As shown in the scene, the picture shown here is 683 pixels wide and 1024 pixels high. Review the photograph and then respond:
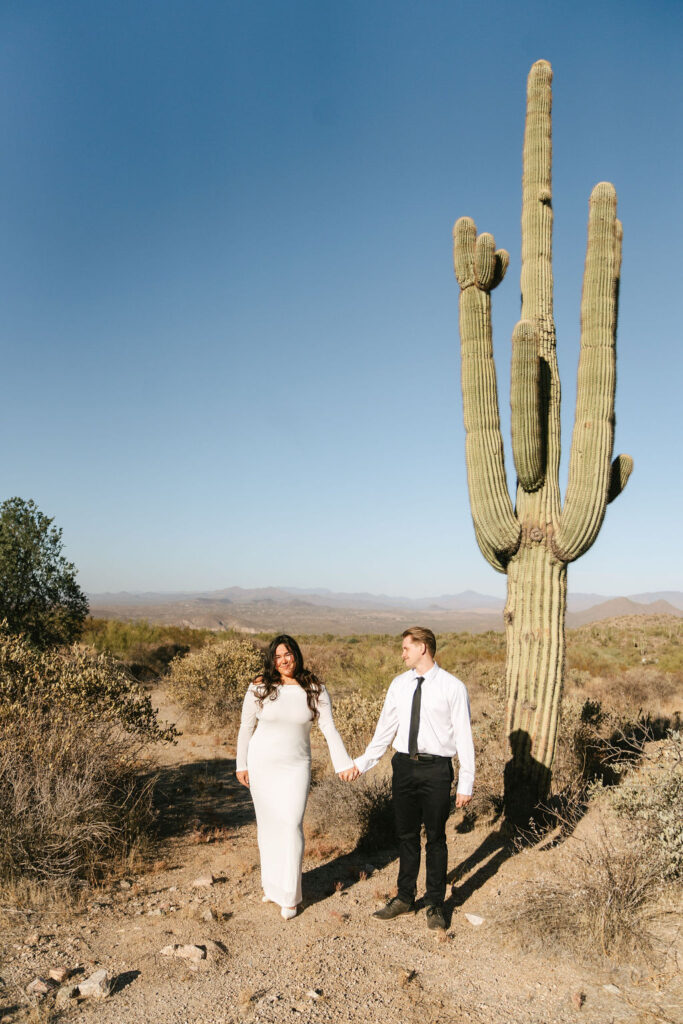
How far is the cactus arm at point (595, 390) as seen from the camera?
579 centimetres

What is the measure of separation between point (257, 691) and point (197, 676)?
308 inches

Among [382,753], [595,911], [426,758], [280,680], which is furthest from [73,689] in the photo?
[595,911]

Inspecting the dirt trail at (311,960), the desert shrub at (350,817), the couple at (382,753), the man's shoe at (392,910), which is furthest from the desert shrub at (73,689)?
the man's shoe at (392,910)

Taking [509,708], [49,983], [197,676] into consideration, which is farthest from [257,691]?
[197,676]

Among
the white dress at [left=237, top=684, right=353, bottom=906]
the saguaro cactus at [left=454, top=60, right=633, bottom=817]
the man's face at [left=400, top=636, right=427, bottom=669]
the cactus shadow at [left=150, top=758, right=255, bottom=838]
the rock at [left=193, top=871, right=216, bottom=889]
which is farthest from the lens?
the cactus shadow at [left=150, top=758, right=255, bottom=838]

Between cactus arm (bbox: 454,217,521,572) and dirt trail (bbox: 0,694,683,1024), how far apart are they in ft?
10.1

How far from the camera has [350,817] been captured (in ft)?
19.6

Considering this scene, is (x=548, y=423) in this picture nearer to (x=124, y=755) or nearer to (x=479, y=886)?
(x=479, y=886)

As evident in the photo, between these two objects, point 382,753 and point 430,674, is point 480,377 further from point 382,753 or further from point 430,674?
point 382,753

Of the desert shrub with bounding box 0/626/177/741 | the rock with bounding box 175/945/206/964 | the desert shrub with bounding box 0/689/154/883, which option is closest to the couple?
the rock with bounding box 175/945/206/964

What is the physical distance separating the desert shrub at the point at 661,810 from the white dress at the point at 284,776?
2.07 m

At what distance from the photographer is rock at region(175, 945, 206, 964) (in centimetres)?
360

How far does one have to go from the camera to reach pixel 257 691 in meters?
4.34

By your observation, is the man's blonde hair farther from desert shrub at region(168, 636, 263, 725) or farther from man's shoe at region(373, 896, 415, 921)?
desert shrub at region(168, 636, 263, 725)
